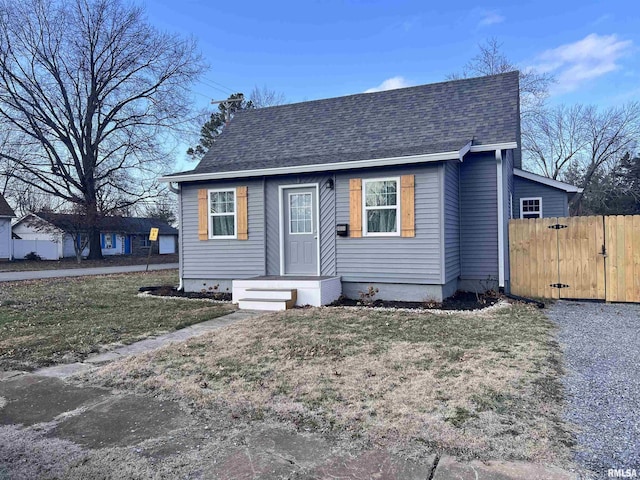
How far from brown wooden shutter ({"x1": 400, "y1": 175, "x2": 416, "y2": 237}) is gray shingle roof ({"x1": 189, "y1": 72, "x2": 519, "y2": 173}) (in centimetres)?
54

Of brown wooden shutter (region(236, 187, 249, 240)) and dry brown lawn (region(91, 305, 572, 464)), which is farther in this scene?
brown wooden shutter (region(236, 187, 249, 240))

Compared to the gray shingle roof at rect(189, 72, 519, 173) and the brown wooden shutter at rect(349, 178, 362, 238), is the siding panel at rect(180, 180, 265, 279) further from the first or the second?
the brown wooden shutter at rect(349, 178, 362, 238)

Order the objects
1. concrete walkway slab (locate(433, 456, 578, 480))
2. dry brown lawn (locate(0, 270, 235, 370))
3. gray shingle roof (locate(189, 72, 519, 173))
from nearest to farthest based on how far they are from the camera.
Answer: concrete walkway slab (locate(433, 456, 578, 480)), dry brown lawn (locate(0, 270, 235, 370)), gray shingle roof (locate(189, 72, 519, 173))

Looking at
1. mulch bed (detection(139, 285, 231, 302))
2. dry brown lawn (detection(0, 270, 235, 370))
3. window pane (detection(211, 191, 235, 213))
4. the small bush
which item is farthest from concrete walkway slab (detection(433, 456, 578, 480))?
window pane (detection(211, 191, 235, 213))

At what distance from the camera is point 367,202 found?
8641mm

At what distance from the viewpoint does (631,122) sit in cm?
2680

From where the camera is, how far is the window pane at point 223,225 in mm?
9891

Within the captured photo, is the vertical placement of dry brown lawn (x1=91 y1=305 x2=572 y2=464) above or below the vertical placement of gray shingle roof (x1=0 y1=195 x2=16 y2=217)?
below

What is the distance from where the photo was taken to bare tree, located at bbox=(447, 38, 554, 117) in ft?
85.7

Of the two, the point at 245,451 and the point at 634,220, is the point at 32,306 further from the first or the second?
the point at 634,220

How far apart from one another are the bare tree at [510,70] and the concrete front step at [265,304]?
79.2 feet

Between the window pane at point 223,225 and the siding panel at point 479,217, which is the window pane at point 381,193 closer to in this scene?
the siding panel at point 479,217

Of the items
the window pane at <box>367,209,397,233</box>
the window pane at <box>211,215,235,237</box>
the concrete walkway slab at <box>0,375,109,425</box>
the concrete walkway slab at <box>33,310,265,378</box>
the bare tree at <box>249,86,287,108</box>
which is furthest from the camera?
the bare tree at <box>249,86,287,108</box>

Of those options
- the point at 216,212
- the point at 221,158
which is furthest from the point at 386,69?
the point at 216,212
